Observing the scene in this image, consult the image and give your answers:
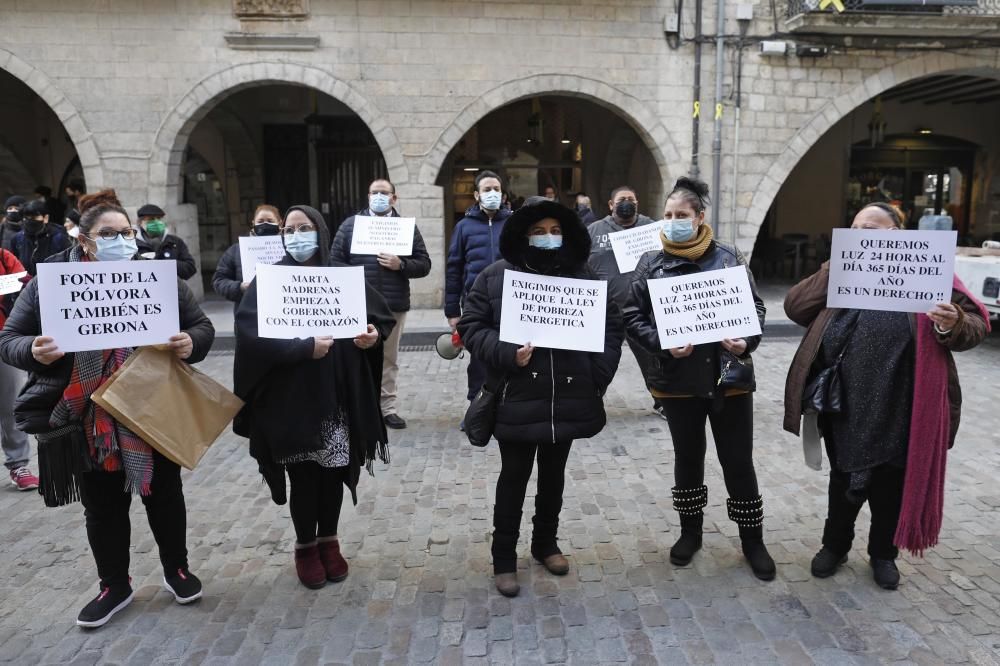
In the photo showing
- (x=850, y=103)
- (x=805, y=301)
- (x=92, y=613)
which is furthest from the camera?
(x=850, y=103)

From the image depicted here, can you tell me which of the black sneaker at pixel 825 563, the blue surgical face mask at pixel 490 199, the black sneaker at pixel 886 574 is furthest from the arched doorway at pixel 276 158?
the black sneaker at pixel 886 574

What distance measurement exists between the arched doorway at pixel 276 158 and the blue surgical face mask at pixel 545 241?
42.1ft

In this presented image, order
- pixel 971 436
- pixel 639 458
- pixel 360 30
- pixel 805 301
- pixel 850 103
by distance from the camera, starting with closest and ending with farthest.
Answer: pixel 805 301
pixel 639 458
pixel 971 436
pixel 360 30
pixel 850 103

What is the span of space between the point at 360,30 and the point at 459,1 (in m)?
1.63

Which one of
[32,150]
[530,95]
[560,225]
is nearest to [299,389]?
[560,225]

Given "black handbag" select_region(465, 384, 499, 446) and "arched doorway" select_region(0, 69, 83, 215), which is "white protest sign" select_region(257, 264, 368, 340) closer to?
"black handbag" select_region(465, 384, 499, 446)

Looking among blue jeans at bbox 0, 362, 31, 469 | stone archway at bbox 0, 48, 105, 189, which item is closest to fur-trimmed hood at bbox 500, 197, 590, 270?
blue jeans at bbox 0, 362, 31, 469

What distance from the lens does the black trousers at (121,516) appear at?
3451 millimetres

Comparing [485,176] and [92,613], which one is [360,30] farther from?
[92,613]

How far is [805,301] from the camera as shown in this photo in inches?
149

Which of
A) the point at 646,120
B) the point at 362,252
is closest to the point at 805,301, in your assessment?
the point at 362,252

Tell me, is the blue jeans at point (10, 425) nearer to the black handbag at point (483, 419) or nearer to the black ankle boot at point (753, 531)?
the black handbag at point (483, 419)

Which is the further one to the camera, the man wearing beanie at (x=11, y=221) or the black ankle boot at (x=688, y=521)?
the man wearing beanie at (x=11, y=221)

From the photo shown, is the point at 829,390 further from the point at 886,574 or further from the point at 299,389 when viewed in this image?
the point at 299,389
